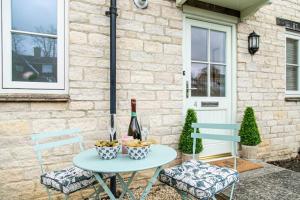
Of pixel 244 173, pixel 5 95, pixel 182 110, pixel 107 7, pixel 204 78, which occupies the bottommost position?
pixel 244 173

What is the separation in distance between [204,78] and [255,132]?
1.15 m

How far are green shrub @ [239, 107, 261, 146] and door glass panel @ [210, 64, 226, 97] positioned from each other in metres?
0.49

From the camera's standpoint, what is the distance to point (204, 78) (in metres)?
3.35

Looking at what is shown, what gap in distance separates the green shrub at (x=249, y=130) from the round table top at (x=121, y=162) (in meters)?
2.17

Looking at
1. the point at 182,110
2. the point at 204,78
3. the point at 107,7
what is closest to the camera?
the point at 107,7

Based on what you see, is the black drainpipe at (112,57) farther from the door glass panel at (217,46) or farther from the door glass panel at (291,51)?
the door glass panel at (291,51)

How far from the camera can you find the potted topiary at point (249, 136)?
11.1ft

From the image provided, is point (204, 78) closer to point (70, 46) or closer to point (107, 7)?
point (107, 7)

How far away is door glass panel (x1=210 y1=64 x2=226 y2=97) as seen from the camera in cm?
341

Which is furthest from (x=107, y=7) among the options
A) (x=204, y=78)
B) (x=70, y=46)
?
(x=204, y=78)

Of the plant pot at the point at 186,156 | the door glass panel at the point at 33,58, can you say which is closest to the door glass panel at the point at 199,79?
the plant pot at the point at 186,156

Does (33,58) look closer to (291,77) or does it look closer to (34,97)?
(34,97)

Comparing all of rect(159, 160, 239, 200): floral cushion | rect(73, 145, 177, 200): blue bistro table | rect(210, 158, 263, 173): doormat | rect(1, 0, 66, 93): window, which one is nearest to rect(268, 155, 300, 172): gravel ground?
rect(210, 158, 263, 173): doormat

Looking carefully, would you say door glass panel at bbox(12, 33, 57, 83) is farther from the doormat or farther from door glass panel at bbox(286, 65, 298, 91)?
door glass panel at bbox(286, 65, 298, 91)
